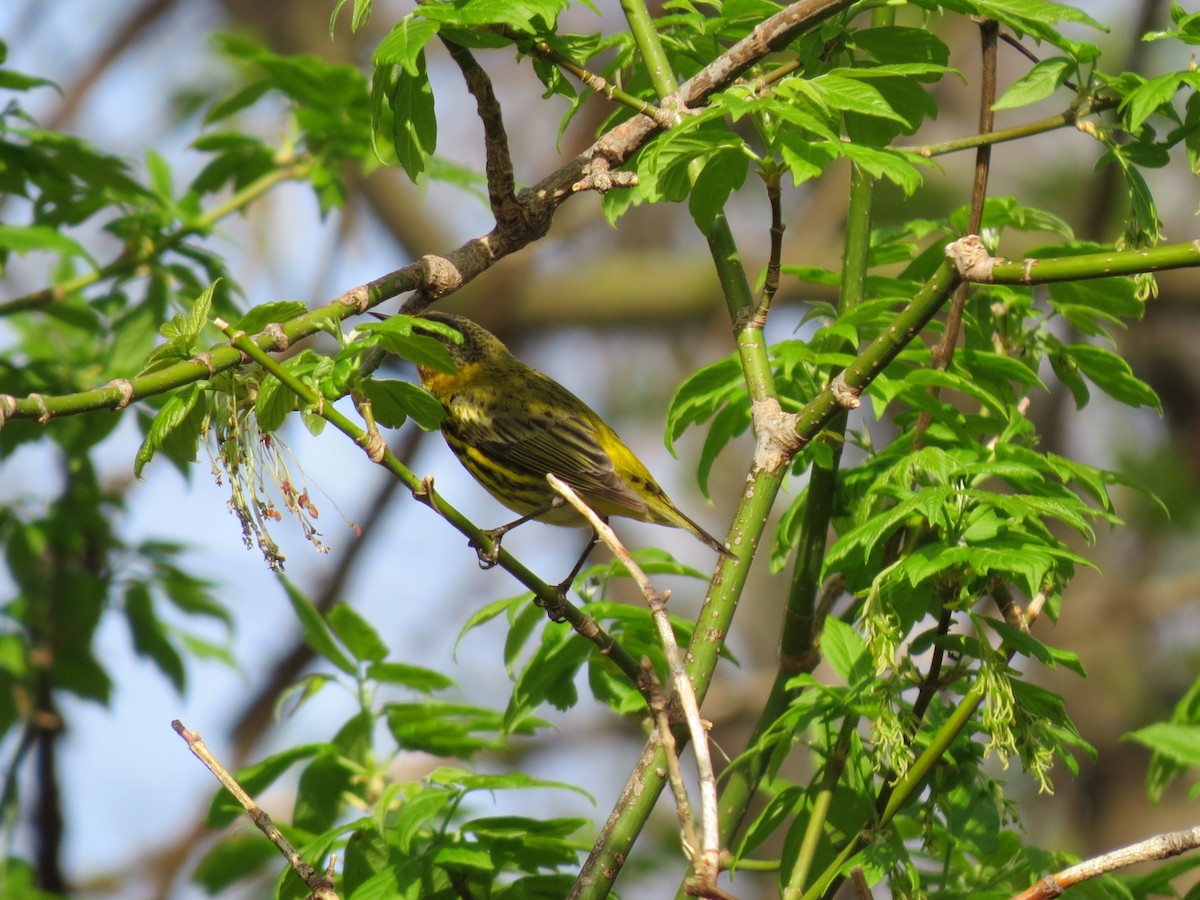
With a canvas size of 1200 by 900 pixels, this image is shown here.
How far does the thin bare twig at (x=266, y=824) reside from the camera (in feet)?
6.53

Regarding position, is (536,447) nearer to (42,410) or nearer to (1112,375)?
(1112,375)

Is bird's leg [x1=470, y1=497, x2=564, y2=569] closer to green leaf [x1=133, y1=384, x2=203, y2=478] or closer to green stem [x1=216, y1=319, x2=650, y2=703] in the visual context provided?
green stem [x1=216, y1=319, x2=650, y2=703]

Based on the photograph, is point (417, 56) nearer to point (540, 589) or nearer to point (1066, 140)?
point (540, 589)

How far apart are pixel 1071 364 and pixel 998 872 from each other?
1.05 meters

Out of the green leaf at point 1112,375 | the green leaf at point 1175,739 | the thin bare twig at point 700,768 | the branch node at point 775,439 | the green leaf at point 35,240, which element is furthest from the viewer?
the green leaf at point 35,240

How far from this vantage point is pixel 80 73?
9.55m

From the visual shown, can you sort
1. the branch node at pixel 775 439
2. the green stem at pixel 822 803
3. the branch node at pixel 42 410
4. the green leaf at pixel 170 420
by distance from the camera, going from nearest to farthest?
the branch node at pixel 42 410
the green leaf at pixel 170 420
the branch node at pixel 775 439
the green stem at pixel 822 803

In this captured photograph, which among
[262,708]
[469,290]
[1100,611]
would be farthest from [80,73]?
[1100,611]

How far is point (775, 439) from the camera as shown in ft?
7.20

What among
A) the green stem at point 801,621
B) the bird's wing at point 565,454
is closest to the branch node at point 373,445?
the green stem at point 801,621

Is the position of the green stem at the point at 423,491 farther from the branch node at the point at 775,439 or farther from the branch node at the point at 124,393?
the branch node at the point at 775,439

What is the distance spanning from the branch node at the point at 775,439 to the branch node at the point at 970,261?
41 centimetres

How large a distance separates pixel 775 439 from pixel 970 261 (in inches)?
18.6

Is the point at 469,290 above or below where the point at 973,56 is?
below
